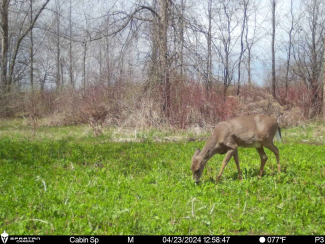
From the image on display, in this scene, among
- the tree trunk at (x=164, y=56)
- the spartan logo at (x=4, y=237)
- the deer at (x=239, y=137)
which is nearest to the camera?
the spartan logo at (x=4, y=237)

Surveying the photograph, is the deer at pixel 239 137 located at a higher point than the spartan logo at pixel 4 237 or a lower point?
higher

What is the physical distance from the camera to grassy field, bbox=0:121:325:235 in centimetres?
356

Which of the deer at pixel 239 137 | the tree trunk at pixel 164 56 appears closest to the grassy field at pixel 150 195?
the deer at pixel 239 137

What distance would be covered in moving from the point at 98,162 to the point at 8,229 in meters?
3.39

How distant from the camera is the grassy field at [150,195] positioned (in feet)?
→ 11.7

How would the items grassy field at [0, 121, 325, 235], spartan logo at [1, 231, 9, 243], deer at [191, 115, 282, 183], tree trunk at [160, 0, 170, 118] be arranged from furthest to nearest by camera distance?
tree trunk at [160, 0, 170, 118] < deer at [191, 115, 282, 183] < grassy field at [0, 121, 325, 235] < spartan logo at [1, 231, 9, 243]

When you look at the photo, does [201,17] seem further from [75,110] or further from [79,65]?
[79,65]

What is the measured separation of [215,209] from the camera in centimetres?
414
